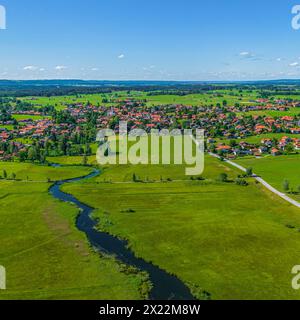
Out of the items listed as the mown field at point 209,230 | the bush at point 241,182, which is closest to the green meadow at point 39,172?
the mown field at point 209,230

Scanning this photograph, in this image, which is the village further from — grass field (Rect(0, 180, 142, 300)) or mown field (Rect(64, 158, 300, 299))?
grass field (Rect(0, 180, 142, 300))

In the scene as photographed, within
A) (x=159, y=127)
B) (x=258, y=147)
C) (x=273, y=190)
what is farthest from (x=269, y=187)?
(x=159, y=127)

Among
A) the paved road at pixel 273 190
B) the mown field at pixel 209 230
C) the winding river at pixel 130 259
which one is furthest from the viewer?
the paved road at pixel 273 190

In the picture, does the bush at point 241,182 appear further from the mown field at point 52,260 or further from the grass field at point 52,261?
the mown field at point 52,260

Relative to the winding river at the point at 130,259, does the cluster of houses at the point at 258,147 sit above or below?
above

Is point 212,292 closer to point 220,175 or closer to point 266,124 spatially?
point 220,175
